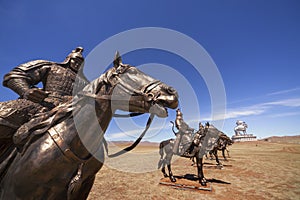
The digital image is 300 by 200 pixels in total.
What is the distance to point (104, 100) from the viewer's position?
76.3 inches

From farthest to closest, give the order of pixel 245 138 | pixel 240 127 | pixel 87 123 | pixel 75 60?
1. pixel 240 127
2. pixel 245 138
3. pixel 75 60
4. pixel 87 123

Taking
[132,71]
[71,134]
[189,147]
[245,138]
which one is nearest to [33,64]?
[71,134]

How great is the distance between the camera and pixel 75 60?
3148mm

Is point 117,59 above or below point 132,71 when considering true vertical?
above

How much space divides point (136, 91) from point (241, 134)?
6884 centimetres

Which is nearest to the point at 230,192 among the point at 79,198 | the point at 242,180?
the point at 242,180

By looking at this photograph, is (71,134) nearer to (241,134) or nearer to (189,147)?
(189,147)

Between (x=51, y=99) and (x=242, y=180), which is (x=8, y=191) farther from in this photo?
(x=242, y=180)

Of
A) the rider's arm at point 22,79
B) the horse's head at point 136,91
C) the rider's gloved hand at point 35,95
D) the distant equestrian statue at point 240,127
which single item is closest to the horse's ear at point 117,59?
the horse's head at point 136,91

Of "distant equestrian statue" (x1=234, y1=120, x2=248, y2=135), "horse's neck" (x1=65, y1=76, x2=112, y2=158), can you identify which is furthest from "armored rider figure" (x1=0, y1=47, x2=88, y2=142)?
"distant equestrian statue" (x1=234, y1=120, x2=248, y2=135)

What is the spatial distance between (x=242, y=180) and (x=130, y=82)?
11591 mm

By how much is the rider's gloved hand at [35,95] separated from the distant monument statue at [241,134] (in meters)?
66.4

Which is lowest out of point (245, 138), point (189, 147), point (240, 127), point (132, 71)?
point (189, 147)

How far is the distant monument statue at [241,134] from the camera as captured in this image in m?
57.2
